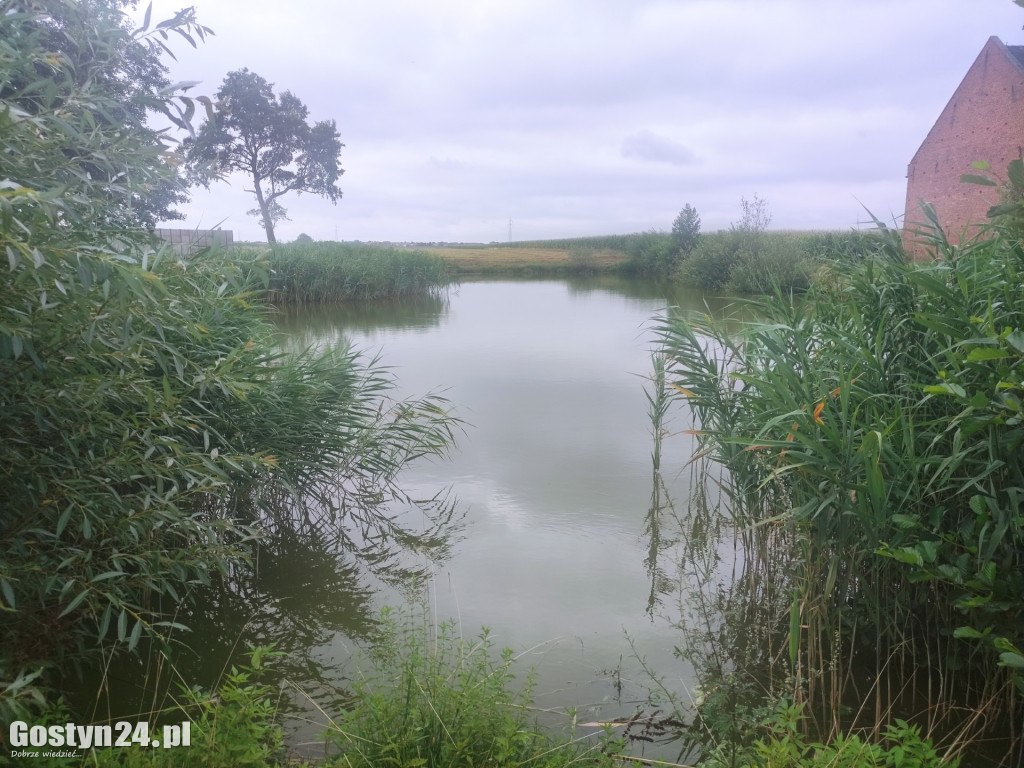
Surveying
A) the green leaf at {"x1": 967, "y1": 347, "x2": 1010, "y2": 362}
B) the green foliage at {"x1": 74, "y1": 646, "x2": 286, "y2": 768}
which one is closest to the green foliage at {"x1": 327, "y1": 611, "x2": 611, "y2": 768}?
the green foliage at {"x1": 74, "y1": 646, "x2": 286, "y2": 768}

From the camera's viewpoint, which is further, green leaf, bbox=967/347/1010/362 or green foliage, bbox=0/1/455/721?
green foliage, bbox=0/1/455/721

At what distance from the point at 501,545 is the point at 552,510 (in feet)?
1.83

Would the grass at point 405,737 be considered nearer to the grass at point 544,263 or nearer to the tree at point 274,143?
the tree at point 274,143

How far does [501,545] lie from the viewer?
404 centimetres

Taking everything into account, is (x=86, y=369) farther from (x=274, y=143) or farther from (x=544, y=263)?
(x=544, y=263)

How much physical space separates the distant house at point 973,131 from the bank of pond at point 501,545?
6.25 metres

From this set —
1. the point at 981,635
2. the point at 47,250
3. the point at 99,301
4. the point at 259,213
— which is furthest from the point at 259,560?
the point at 259,213

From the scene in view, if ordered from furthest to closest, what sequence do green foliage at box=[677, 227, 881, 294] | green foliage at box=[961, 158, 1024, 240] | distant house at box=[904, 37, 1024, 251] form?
green foliage at box=[677, 227, 881, 294], distant house at box=[904, 37, 1024, 251], green foliage at box=[961, 158, 1024, 240]

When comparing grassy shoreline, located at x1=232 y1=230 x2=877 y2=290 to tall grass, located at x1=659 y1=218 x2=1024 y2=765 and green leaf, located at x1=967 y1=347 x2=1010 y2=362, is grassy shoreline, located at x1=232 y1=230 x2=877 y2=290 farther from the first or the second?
green leaf, located at x1=967 y1=347 x2=1010 y2=362

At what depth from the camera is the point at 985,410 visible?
2.17m

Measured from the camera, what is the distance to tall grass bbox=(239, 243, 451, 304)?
14.6m

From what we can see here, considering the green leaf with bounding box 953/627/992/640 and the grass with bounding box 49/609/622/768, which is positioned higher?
the green leaf with bounding box 953/627/992/640

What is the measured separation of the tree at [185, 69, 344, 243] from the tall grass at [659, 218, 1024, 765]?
2087 cm

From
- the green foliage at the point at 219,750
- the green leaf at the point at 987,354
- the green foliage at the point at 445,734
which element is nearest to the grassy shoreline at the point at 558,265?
the green leaf at the point at 987,354
